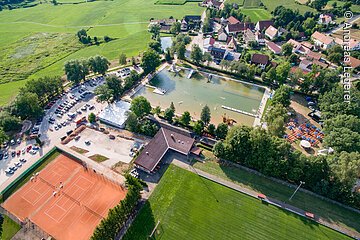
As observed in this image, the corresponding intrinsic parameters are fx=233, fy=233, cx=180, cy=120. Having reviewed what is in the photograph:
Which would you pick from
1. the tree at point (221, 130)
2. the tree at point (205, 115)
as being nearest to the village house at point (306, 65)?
the tree at point (205, 115)

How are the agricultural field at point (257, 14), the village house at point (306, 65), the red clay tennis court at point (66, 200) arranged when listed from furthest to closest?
the agricultural field at point (257, 14), the village house at point (306, 65), the red clay tennis court at point (66, 200)

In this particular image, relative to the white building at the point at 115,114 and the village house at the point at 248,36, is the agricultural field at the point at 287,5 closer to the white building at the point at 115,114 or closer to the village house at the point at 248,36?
the village house at the point at 248,36

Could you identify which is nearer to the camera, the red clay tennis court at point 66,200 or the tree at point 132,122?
A: the red clay tennis court at point 66,200

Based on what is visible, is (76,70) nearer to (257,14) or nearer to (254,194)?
(254,194)

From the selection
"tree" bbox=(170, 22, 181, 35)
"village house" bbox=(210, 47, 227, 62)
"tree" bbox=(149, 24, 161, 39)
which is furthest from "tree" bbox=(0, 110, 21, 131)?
"tree" bbox=(170, 22, 181, 35)

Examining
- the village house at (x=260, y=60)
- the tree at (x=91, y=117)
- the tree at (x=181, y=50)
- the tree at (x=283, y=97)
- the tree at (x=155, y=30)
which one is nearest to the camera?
the tree at (x=91, y=117)

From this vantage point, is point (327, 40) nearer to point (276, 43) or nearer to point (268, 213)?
point (276, 43)

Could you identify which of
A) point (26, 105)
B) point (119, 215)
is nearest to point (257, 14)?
point (26, 105)
